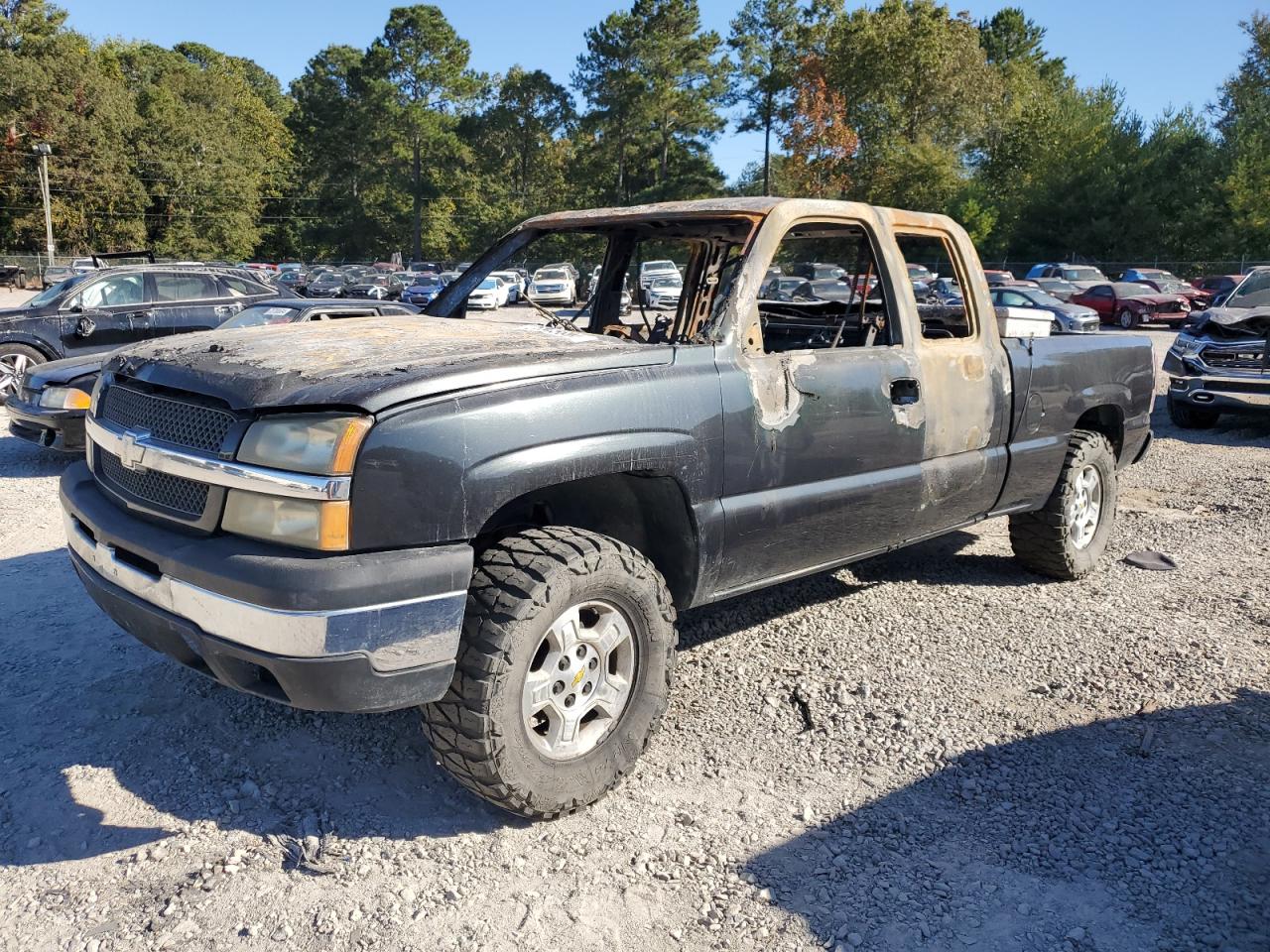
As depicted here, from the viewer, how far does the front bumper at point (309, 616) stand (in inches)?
97.8

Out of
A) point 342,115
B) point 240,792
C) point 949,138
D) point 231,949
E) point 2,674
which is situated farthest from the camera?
point 342,115

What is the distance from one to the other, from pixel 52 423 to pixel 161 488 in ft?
18.4

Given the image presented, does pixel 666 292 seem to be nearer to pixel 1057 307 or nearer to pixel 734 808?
pixel 734 808

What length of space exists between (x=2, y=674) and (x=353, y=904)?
2170 mm

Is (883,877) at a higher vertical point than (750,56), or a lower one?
lower

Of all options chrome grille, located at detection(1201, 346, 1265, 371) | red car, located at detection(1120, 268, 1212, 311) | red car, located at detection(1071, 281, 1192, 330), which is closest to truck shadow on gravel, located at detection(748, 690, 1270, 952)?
chrome grille, located at detection(1201, 346, 1265, 371)

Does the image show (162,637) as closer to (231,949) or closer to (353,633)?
(353,633)

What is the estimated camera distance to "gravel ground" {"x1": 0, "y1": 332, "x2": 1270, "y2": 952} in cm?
258

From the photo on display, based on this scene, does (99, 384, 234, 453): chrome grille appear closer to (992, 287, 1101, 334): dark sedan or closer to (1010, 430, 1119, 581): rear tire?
(1010, 430, 1119, 581): rear tire

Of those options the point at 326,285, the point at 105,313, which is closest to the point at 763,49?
the point at 326,285

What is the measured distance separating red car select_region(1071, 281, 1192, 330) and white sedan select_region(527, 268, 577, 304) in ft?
90.2

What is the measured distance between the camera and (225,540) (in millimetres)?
2670

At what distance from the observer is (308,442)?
8.43 ft

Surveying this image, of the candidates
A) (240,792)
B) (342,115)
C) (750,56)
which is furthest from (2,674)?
(342,115)
